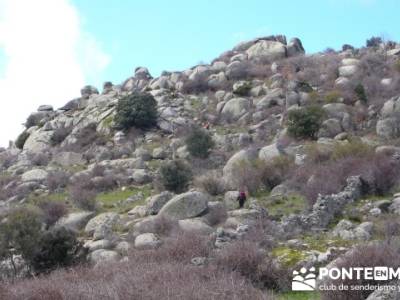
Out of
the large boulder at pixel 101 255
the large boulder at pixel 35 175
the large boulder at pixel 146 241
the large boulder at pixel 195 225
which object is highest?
the large boulder at pixel 35 175

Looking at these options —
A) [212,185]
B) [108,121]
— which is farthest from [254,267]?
[108,121]

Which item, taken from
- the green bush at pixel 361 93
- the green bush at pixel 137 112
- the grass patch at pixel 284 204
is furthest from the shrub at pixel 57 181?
the green bush at pixel 361 93

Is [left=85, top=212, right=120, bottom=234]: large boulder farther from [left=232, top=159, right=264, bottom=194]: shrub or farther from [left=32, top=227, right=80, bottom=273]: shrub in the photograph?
[left=232, top=159, right=264, bottom=194]: shrub

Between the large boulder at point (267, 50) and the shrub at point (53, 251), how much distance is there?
3741 cm

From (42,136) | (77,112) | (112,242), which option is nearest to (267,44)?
(77,112)

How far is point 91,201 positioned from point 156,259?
13.6 m

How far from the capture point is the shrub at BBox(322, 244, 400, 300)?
852cm

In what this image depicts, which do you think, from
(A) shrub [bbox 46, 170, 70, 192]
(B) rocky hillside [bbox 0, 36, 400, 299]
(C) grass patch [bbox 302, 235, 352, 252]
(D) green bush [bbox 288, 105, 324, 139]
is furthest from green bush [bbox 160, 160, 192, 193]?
(C) grass patch [bbox 302, 235, 352, 252]

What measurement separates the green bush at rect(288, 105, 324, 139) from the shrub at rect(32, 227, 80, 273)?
59.6 ft

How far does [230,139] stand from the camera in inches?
1363

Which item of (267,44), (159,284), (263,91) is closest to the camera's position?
(159,284)

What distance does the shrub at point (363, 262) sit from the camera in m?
8.52

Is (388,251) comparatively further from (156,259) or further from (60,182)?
(60,182)

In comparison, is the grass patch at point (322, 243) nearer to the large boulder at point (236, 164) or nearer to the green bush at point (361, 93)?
the large boulder at point (236, 164)
